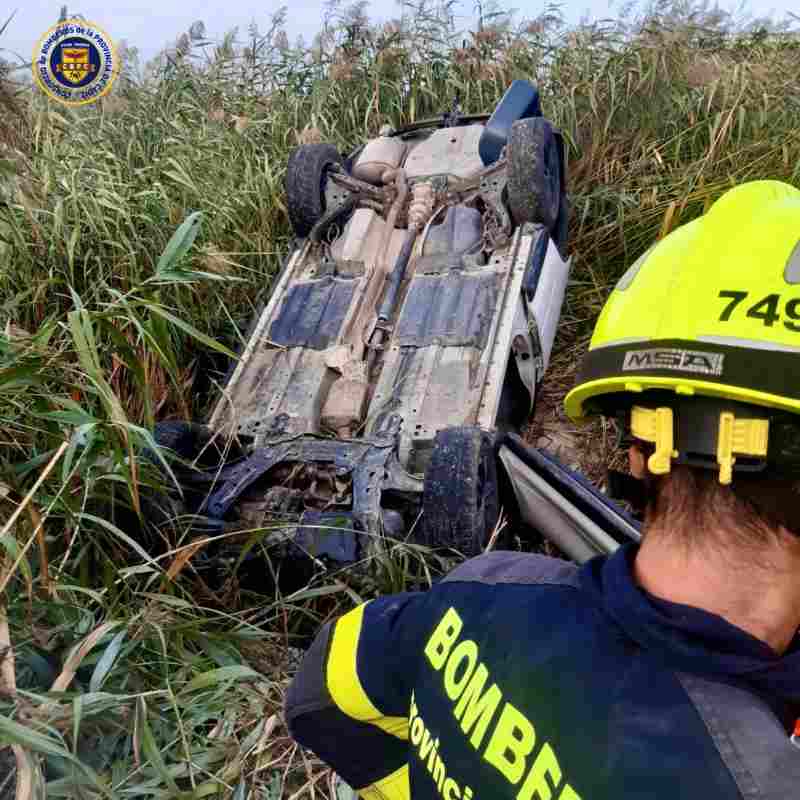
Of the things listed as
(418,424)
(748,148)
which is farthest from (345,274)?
(748,148)

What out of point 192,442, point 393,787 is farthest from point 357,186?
point 393,787

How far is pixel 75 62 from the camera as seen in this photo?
4.44m

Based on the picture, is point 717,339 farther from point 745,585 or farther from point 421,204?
point 421,204

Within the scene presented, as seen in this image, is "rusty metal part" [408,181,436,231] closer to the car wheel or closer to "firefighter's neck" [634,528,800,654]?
the car wheel

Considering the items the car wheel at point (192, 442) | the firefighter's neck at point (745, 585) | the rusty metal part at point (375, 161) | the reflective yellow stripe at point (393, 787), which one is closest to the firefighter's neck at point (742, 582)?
the firefighter's neck at point (745, 585)

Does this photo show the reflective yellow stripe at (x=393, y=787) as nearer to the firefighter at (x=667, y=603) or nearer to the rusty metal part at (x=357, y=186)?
the firefighter at (x=667, y=603)

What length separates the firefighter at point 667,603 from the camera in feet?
2.53

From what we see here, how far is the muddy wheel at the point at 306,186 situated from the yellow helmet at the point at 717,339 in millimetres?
2917

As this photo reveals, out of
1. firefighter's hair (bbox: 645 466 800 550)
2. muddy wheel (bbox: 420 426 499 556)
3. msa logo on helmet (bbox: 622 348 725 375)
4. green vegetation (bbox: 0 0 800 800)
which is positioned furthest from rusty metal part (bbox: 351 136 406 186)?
firefighter's hair (bbox: 645 466 800 550)

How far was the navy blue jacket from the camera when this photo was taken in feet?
2.46

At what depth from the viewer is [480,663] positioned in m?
0.94

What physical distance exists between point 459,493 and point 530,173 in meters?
1.53

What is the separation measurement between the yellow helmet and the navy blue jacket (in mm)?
171

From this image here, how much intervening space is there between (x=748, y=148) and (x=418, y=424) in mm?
2424
